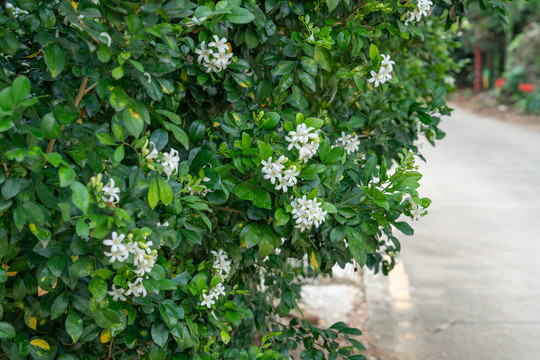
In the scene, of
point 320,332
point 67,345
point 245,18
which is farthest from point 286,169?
point 320,332

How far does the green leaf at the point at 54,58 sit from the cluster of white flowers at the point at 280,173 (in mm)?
544

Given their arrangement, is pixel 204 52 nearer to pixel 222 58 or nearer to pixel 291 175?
pixel 222 58

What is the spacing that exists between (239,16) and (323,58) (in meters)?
0.34

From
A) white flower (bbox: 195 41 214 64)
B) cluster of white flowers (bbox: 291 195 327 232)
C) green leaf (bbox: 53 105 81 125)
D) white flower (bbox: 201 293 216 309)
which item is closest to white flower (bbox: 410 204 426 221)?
cluster of white flowers (bbox: 291 195 327 232)

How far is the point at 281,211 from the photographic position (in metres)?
1.47

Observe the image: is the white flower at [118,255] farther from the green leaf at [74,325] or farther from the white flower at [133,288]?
the green leaf at [74,325]

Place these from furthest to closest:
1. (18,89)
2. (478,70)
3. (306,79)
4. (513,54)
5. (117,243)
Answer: (478,70), (513,54), (306,79), (117,243), (18,89)

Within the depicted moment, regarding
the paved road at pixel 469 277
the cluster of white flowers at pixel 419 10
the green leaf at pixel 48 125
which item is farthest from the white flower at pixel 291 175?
the paved road at pixel 469 277

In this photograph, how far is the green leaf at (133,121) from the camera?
1235 mm

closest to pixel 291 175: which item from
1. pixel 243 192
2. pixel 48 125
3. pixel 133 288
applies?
pixel 243 192

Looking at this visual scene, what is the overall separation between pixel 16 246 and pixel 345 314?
3154 millimetres

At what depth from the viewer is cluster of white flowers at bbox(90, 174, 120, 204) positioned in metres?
1.17

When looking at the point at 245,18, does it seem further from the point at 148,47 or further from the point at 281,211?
the point at 281,211

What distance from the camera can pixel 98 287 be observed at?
1.26 metres
